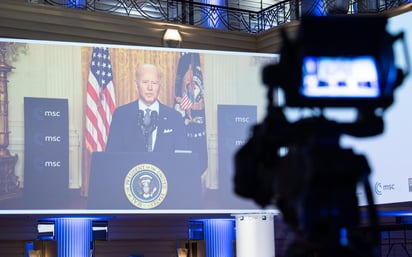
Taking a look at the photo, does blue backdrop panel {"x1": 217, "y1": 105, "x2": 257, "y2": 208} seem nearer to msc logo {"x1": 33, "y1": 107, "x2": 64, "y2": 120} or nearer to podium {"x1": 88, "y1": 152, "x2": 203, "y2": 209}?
podium {"x1": 88, "y1": 152, "x2": 203, "y2": 209}

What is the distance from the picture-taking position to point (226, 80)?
1133 centimetres

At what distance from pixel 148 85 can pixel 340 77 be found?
9153 millimetres

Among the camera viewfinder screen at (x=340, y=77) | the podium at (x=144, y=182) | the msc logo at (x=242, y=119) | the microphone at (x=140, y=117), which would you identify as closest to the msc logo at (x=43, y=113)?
the podium at (x=144, y=182)

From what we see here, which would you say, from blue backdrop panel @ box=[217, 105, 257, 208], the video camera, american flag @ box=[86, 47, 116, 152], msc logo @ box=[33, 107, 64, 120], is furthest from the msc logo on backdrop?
the video camera

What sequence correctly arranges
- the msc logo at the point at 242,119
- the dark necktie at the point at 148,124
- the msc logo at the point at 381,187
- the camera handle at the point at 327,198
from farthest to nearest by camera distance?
the msc logo at the point at 242,119
the dark necktie at the point at 148,124
the msc logo at the point at 381,187
the camera handle at the point at 327,198

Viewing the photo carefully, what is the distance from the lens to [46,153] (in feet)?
34.1

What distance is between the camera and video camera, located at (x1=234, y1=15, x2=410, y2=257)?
1852 mm

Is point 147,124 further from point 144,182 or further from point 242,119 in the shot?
point 242,119

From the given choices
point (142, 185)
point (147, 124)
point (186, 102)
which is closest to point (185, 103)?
point (186, 102)

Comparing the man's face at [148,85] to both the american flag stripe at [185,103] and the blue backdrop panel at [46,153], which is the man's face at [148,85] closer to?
the american flag stripe at [185,103]

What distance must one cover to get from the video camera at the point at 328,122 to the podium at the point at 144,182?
872 cm

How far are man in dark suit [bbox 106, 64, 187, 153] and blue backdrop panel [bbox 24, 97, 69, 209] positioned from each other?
646mm

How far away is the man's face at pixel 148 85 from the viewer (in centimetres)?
1091

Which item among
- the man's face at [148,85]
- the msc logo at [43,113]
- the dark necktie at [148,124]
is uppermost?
the man's face at [148,85]
